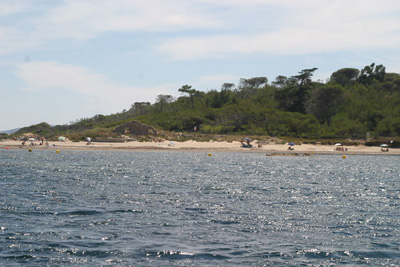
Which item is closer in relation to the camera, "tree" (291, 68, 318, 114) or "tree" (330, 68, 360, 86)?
"tree" (291, 68, 318, 114)

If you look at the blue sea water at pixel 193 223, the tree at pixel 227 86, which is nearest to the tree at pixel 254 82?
the tree at pixel 227 86

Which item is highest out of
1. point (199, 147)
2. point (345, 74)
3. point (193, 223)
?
point (345, 74)

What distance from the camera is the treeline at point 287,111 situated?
89312 mm

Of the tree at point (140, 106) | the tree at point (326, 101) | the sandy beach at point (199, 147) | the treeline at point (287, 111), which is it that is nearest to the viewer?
the sandy beach at point (199, 147)

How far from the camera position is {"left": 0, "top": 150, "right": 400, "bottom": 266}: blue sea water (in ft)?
42.9

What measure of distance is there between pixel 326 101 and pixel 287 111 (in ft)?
30.6

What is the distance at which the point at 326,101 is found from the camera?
98.3 m

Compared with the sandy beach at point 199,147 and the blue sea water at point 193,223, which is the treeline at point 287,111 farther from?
the blue sea water at point 193,223

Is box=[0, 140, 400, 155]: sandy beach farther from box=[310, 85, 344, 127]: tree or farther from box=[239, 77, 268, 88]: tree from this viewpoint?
box=[239, 77, 268, 88]: tree

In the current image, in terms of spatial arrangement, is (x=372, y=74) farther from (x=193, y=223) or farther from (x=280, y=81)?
(x=193, y=223)

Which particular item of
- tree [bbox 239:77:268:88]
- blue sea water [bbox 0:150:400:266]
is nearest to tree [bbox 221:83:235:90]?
tree [bbox 239:77:268:88]

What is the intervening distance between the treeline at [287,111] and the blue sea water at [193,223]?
59.5 m

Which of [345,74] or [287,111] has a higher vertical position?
[345,74]

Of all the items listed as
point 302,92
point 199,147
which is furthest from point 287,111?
point 199,147
